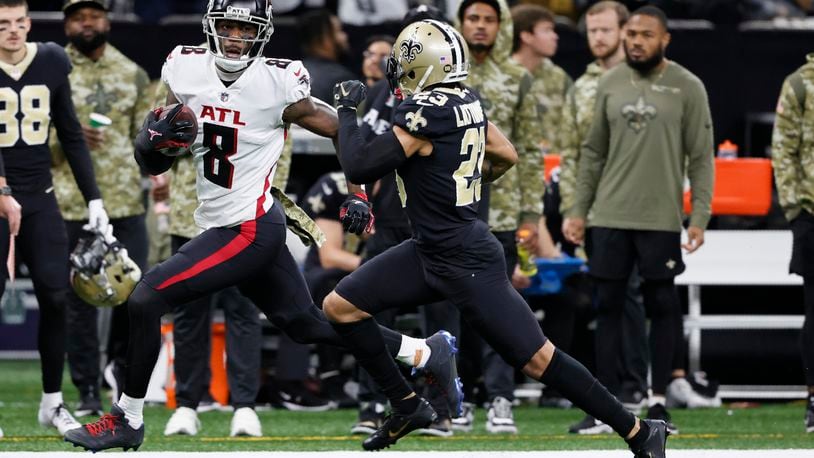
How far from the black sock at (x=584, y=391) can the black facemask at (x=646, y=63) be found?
264 cm

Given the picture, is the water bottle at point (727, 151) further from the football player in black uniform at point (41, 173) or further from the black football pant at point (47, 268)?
the black football pant at point (47, 268)

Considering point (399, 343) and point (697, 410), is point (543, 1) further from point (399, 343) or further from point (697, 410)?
point (399, 343)

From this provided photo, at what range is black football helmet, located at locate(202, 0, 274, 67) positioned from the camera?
6527 millimetres

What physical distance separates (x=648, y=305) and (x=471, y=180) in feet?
8.25

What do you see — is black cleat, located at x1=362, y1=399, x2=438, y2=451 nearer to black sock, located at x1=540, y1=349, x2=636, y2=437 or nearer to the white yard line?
the white yard line

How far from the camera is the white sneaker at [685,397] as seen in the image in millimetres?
9758

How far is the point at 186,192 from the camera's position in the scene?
860 cm

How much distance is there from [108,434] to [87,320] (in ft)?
9.13

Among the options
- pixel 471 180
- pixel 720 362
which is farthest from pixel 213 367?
pixel 471 180

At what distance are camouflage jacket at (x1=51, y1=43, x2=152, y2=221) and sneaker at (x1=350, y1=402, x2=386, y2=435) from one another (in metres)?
1.86

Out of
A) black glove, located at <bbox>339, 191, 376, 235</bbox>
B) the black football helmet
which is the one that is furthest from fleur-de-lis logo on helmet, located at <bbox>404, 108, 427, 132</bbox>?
the black football helmet

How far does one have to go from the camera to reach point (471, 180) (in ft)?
21.4

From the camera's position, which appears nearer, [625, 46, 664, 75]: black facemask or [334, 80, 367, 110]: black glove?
[334, 80, 367, 110]: black glove

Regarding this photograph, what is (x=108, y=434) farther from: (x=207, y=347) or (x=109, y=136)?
(x=109, y=136)
